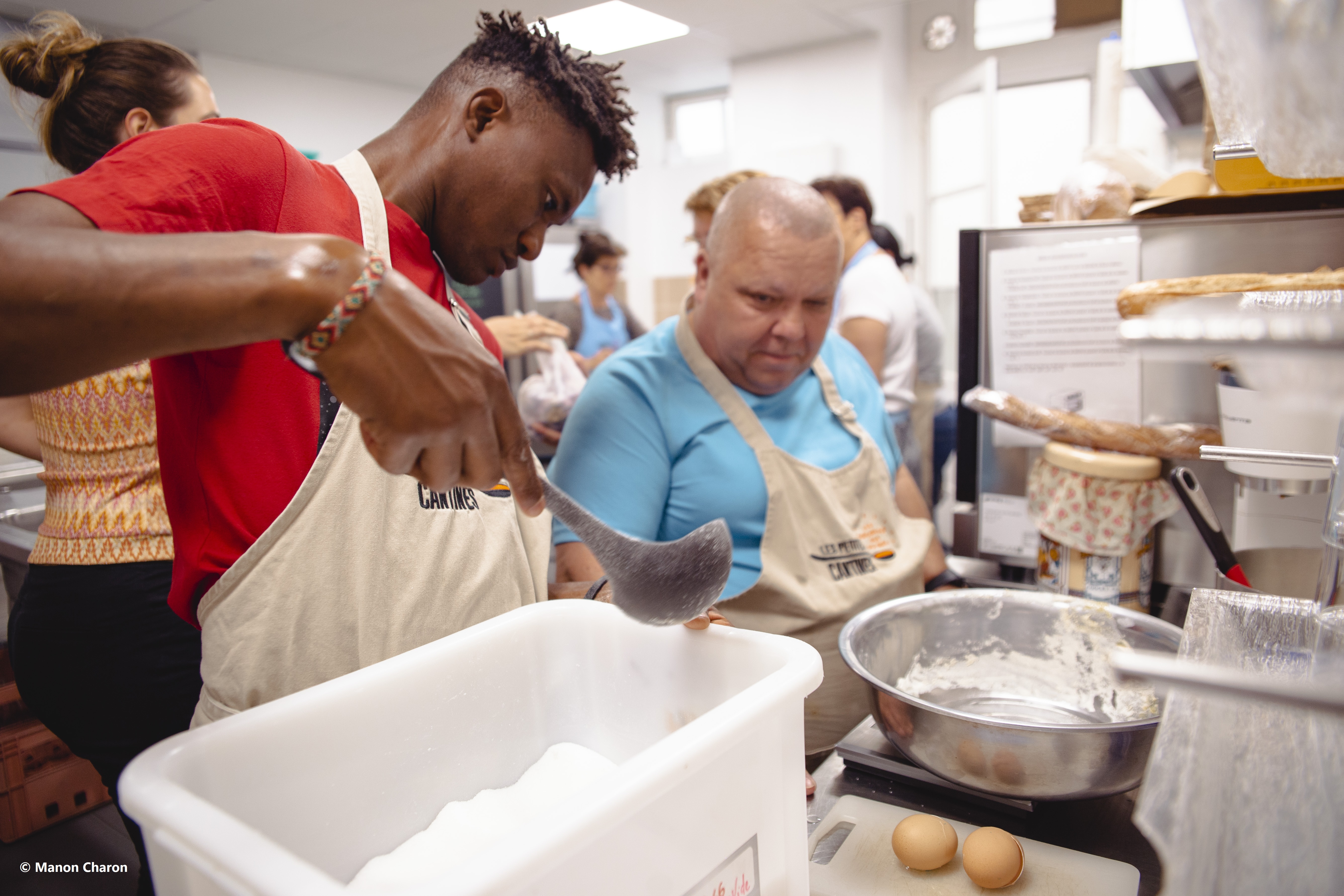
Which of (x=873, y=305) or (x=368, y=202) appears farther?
(x=873, y=305)

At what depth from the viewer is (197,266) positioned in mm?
426

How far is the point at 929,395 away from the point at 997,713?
297cm

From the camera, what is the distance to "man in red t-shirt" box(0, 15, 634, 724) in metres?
0.56

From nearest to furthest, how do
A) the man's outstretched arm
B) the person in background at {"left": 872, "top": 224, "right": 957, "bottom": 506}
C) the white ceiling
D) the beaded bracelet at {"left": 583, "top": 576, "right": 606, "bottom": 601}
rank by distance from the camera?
the man's outstretched arm → the beaded bracelet at {"left": 583, "top": 576, "right": 606, "bottom": 601} → the white ceiling → the person in background at {"left": 872, "top": 224, "right": 957, "bottom": 506}

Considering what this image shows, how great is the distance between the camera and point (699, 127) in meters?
5.48

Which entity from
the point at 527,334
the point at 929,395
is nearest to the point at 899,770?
the point at 527,334

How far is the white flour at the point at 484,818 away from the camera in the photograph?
2.03 ft

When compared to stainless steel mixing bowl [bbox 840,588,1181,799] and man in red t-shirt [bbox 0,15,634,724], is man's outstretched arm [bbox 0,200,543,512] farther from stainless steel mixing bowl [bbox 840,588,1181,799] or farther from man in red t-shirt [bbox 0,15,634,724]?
stainless steel mixing bowl [bbox 840,588,1181,799]

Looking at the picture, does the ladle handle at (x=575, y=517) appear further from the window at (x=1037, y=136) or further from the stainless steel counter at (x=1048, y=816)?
the window at (x=1037, y=136)

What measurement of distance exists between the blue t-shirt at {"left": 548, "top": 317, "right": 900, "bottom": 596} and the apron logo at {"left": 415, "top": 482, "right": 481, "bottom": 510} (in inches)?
15.6

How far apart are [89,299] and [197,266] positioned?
0.05 meters

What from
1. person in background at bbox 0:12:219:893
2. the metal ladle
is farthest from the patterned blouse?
the metal ladle

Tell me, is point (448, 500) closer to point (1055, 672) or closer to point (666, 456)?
point (666, 456)

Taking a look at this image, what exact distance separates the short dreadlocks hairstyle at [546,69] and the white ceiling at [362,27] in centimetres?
19
